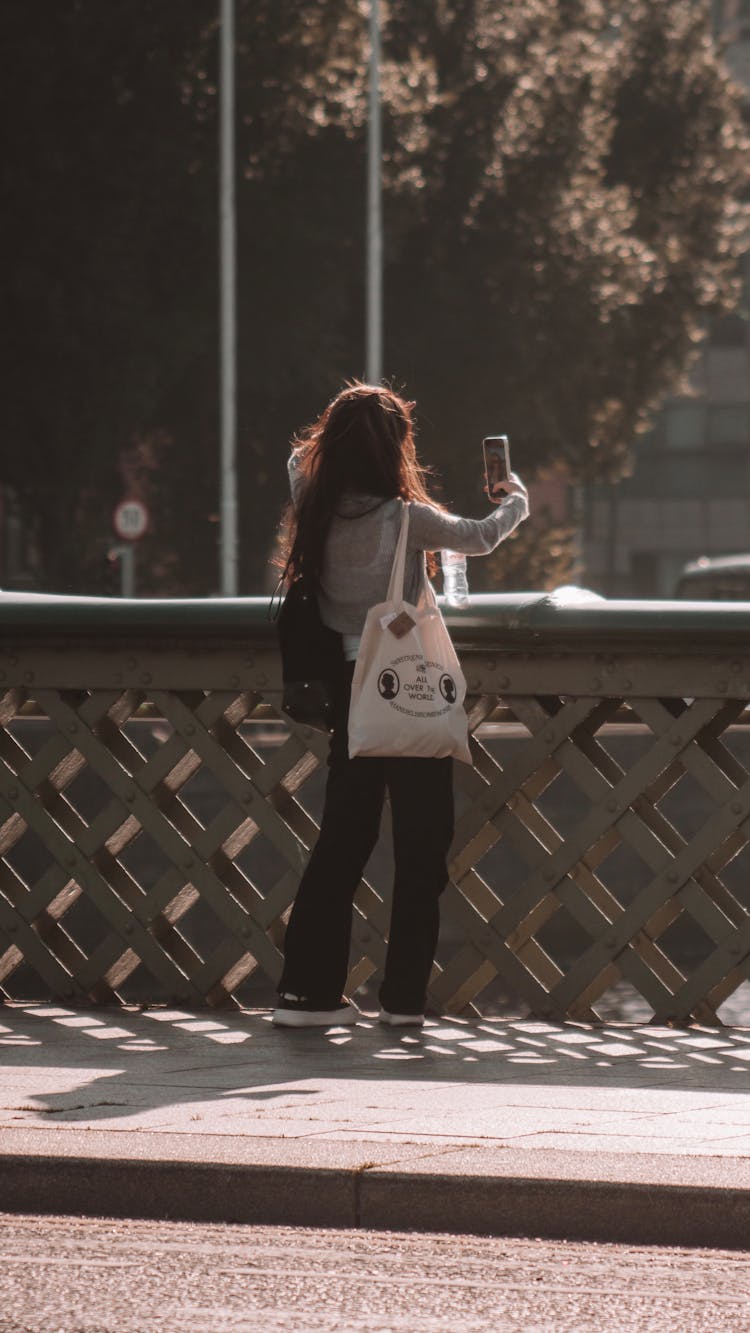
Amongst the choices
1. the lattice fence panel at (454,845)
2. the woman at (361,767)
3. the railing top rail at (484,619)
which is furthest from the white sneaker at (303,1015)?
the railing top rail at (484,619)

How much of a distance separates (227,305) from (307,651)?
23.8m

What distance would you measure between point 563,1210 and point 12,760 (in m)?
3.43

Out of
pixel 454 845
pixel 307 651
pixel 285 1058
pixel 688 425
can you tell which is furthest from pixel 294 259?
pixel 688 425

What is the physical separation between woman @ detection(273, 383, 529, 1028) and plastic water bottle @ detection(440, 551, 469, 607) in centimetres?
18

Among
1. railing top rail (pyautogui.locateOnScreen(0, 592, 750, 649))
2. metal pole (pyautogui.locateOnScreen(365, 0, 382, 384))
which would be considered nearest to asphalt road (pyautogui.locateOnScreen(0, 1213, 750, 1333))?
railing top rail (pyautogui.locateOnScreen(0, 592, 750, 649))

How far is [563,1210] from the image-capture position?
4.51 metres

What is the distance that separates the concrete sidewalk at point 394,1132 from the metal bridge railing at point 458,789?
42 cm

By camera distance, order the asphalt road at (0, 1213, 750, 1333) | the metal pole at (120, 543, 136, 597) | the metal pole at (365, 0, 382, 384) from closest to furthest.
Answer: the asphalt road at (0, 1213, 750, 1333) → the metal pole at (120, 543, 136, 597) → the metal pole at (365, 0, 382, 384)

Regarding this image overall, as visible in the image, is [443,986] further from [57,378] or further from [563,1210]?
[57,378]

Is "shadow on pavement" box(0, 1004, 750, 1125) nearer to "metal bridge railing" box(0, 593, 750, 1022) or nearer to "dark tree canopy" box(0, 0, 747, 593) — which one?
"metal bridge railing" box(0, 593, 750, 1022)

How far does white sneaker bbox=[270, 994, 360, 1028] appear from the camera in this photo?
6727mm

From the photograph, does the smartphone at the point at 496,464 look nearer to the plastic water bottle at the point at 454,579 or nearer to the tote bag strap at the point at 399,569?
the plastic water bottle at the point at 454,579

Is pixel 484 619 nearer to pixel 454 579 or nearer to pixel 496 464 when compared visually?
pixel 454 579

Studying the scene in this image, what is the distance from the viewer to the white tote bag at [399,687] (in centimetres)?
654
